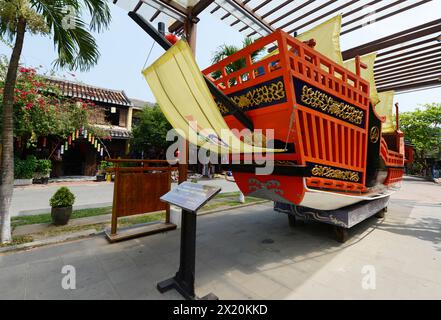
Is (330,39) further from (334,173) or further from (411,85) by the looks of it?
(411,85)

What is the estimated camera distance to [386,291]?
90.4 inches

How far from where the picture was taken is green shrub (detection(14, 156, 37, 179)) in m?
9.70

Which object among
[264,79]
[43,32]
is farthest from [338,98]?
[43,32]

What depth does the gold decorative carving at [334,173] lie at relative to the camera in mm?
2861

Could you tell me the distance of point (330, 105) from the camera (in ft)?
9.71

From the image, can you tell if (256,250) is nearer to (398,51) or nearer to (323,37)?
(323,37)

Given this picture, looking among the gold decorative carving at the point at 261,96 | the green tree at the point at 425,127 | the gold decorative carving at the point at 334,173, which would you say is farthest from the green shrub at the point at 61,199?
the green tree at the point at 425,127

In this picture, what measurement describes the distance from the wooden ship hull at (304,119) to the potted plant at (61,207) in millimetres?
3351

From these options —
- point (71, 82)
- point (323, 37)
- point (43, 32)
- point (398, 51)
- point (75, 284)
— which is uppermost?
point (71, 82)

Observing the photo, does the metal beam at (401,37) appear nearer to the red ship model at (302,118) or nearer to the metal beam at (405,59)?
the metal beam at (405,59)

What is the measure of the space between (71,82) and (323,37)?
15.3 m

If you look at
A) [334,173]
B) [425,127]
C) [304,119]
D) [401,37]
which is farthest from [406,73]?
[425,127]

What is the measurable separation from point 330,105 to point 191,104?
182cm

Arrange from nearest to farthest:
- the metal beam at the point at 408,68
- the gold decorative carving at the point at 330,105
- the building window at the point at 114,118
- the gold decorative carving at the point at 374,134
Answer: the gold decorative carving at the point at 330,105, the gold decorative carving at the point at 374,134, the metal beam at the point at 408,68, the building window at the point at 114,118
